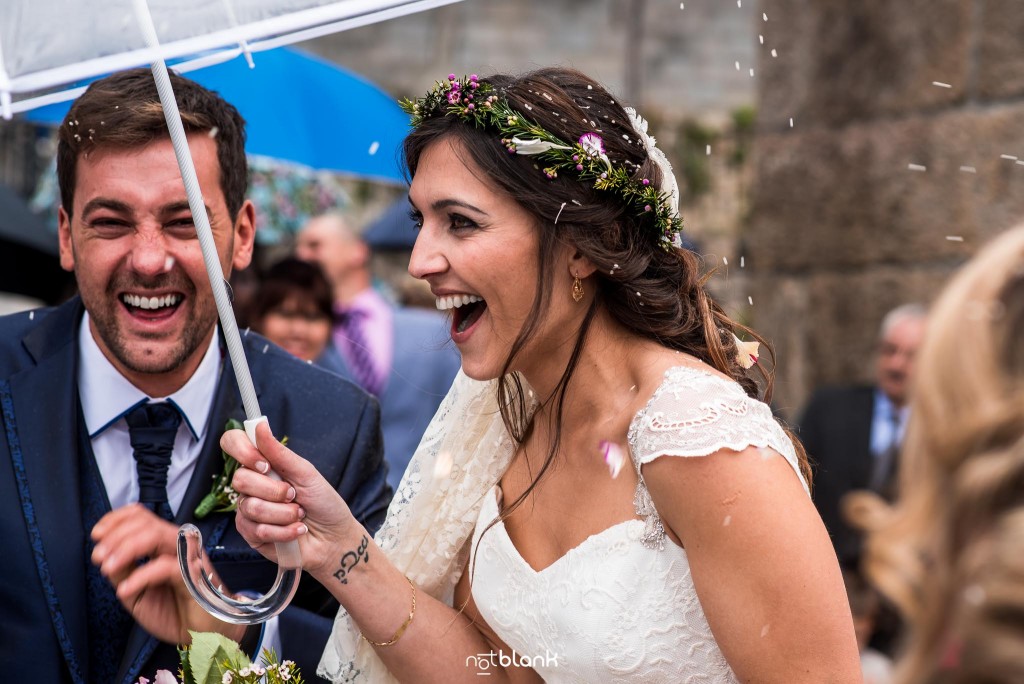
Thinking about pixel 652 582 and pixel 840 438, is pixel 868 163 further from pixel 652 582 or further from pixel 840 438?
pixel 652 582

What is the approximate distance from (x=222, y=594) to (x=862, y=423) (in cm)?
440

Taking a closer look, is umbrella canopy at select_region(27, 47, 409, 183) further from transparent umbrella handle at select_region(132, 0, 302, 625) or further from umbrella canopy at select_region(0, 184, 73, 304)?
transparent umbrella handle at select_region(132, 0, 302, 625)

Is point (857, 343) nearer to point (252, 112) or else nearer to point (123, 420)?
point (252, 112)

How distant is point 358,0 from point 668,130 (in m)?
10.8

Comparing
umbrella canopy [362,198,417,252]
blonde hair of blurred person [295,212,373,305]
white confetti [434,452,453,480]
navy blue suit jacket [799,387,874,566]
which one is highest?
umbrella canopy [362,198,417,252]

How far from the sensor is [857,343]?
6.68 m

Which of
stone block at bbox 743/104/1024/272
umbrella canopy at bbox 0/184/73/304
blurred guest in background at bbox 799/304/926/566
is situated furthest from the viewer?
umbrella canopy at bbox 0/184/73/304

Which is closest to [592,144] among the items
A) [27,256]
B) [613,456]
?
[613,456]

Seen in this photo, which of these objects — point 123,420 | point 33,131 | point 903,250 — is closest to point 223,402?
point 123,420

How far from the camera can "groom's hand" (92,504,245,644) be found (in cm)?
257

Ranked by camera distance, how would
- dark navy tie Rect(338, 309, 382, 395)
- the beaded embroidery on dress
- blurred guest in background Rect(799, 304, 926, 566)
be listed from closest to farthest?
1. the beaded embroidery on dress
2. dark navy tie Rect(338, 309, 382, 395)
3. blurred guest in background Rect(799, 304, 926, 566)

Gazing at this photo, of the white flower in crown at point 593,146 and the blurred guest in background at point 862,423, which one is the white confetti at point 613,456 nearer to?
the white flower in crown at point 593,146

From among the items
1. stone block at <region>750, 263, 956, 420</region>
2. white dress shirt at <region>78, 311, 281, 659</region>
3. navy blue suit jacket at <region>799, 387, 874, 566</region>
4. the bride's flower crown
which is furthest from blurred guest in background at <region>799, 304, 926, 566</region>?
white dress shirt at <region>78, 311, 281, 659</region>

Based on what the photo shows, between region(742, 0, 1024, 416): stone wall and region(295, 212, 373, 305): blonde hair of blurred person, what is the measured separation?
2.27 meters
